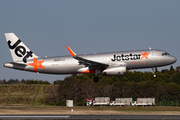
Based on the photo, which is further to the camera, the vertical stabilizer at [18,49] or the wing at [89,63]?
the vertical stabilizer at [18,49]

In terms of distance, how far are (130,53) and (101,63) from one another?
5577 mm

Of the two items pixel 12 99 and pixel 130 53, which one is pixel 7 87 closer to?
pixel 12 99

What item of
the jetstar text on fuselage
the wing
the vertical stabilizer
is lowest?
the wing

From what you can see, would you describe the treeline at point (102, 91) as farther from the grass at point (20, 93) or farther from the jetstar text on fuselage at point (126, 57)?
the jetstar text on fuselage at point (126, 57)

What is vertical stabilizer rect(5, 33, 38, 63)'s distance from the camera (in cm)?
6425

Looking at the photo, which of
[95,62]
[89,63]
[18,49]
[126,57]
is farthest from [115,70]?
[18,49]

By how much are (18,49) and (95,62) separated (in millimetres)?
17967

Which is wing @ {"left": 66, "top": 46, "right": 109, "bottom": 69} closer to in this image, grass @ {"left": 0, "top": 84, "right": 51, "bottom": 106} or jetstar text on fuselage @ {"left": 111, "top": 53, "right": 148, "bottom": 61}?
jetstar text on fuselage @ {"left": 111, "top": 53, "right": 148, "bottom": 61}

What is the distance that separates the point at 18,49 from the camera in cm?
6562

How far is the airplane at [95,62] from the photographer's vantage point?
5719 cm

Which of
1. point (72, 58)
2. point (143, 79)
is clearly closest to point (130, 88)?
point (143, 79)

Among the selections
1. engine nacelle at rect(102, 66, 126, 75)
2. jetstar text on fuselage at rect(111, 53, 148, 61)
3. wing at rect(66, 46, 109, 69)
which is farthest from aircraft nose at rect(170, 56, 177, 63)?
wing at rect(66, 46, 109, 69)

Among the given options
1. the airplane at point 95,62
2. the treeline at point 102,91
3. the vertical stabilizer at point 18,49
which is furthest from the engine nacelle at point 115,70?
the treeline at point 102,91

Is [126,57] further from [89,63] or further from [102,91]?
[102,91]
